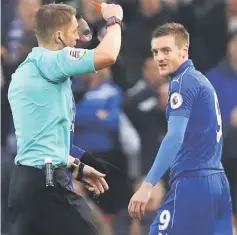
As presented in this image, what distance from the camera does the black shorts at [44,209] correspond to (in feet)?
18.8

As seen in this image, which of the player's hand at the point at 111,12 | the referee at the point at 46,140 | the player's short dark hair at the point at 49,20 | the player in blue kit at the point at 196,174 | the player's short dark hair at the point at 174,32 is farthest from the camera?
the player's short dark hair at the point at 174,32

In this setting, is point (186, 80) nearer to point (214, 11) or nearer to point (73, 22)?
point (73, 22)

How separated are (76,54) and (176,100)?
0.84m

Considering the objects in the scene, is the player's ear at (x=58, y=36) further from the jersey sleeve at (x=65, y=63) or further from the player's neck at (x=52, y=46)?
the jersey sleeve at (x=65, y=63)

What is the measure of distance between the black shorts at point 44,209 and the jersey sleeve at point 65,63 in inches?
23.0

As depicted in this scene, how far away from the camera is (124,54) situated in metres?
10.5

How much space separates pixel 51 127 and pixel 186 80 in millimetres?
1019

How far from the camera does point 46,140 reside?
5.77 meters

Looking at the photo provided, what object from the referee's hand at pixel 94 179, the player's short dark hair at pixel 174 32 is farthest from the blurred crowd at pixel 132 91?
the player's short dark hair at pixel 174 32

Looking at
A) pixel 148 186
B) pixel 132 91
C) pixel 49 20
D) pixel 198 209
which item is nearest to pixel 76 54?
pixel 49 20

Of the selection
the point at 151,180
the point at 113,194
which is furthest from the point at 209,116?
the point at 113,194

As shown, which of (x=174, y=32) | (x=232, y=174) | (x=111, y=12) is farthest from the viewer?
(x=232, y=174)

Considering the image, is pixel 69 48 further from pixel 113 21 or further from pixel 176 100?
pixel 176 100

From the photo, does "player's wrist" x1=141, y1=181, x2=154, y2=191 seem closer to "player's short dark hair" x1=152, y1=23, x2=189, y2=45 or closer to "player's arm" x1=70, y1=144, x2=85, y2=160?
"player's arm" x1=70, y1=144, x2=85, y2=160
